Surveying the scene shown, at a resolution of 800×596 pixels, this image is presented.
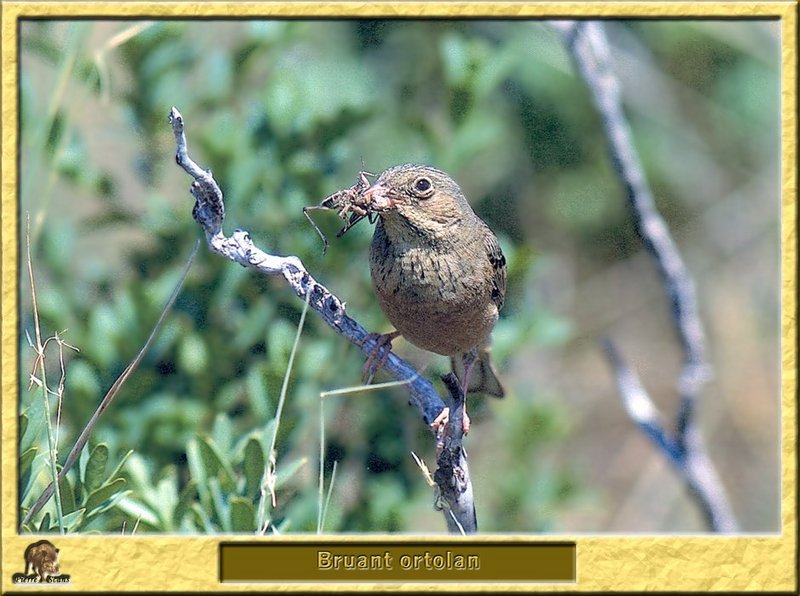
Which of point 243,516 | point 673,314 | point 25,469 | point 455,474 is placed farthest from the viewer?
point 673,314

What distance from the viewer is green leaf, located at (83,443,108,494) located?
3.49 meters

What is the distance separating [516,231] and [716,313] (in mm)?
1911

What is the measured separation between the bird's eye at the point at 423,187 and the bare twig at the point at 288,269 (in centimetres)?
59

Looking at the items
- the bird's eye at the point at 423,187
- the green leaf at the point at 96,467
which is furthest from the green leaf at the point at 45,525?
the bird's eye at the point at 423,187

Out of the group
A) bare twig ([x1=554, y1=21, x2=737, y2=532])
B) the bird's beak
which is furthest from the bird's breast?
bare twig ([x1=554, y1=21, x2=737, y2=532])

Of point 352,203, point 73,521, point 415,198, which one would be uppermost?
point 415,198

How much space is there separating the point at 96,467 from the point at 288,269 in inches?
37.8

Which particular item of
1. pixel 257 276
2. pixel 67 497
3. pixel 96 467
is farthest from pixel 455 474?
pixel 257 276

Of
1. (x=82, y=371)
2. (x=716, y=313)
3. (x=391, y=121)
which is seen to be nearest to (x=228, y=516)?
(x=82, y=371)

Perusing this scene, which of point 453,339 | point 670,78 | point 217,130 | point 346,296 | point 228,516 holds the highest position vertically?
point 670,78

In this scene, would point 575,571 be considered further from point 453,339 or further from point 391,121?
point 391,121

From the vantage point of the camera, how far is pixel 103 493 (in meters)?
3.46

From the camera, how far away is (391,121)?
577cm

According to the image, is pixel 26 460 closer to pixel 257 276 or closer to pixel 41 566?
pixel 41 566
